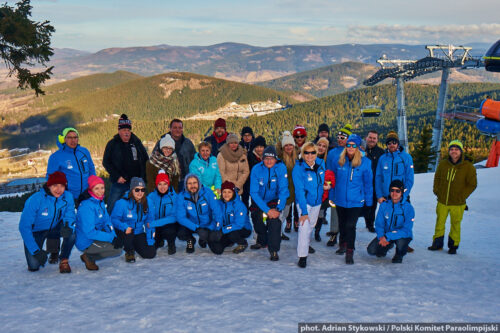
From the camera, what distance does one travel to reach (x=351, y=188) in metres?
6.68

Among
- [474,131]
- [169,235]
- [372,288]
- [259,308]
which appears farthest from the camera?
[474,131]

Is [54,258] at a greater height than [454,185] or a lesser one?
lesser

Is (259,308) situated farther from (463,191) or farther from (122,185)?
(463,191)

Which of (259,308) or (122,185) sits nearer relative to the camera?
(259,308)

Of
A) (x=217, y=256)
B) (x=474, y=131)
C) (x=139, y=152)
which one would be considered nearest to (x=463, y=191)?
(x=217, y=256)

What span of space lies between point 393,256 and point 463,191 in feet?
5.88

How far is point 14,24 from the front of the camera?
12594 millimetres

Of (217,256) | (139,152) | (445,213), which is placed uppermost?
(139,152)

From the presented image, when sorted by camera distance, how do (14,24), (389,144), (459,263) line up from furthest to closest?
(14,24), (389,144), (459,263)

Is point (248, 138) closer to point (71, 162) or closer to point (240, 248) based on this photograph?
point (240, 248)

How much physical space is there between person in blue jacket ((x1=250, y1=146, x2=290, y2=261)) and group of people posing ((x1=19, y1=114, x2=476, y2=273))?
0.06 ft

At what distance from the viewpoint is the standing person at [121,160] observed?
24.8ft

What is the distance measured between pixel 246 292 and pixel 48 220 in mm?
3406

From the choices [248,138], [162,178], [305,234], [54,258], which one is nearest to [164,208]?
[162,178]
